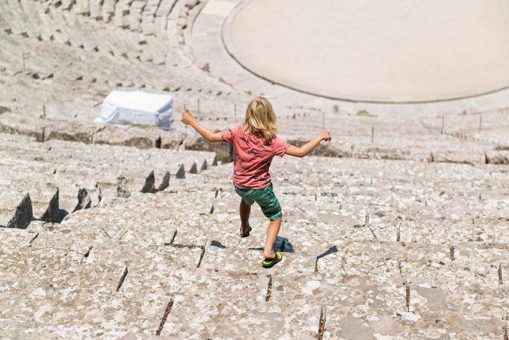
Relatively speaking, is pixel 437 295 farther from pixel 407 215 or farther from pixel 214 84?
pixel 214 84

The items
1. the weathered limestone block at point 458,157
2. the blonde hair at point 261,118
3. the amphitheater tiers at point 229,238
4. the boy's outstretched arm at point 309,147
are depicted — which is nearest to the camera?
the amphitheater tiers at point 229,238

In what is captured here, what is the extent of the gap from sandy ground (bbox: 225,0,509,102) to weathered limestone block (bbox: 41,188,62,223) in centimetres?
1859

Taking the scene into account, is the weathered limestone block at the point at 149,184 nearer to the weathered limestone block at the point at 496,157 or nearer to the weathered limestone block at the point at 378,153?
the weathered limestone block at the point at 378,153

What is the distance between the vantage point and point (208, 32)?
102 feet

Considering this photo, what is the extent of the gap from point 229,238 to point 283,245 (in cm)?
57

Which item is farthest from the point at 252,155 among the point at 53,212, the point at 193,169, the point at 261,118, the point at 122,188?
the point at 193,169

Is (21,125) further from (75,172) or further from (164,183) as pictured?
(164,183)

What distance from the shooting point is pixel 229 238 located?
7203 mm

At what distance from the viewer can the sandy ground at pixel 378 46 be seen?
85.1 ft

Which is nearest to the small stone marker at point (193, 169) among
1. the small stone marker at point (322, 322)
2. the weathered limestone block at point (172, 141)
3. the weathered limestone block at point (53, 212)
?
the weathered limestone block at point (172, 141)

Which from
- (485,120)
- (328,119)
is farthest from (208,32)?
(485,120)

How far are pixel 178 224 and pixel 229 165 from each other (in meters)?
6.03

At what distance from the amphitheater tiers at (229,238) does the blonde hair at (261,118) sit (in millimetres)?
1151

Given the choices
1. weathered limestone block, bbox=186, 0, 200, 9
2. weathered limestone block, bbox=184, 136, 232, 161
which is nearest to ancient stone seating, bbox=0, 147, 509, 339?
weathered limestone block, bbox=184, 136, 232, 161
